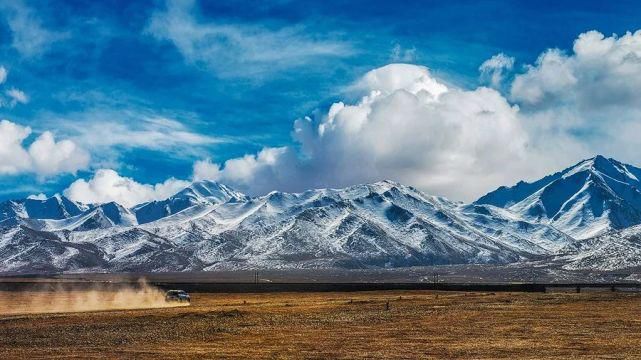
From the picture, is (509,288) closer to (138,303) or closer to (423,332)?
(138,303)

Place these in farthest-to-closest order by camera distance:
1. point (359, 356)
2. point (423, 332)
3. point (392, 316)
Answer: point (392, 316) → point (423, 332) → point (359, 356)

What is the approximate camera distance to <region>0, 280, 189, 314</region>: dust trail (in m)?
88.8

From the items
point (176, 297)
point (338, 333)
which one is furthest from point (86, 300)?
point (338, 333)

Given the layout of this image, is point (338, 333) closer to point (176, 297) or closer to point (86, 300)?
point (176, 297)

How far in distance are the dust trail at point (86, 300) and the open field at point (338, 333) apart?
15567mm

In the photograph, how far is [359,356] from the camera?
38.7m

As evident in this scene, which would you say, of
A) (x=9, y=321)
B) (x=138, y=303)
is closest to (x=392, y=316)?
(x=9, y=321)

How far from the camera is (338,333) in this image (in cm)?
5059

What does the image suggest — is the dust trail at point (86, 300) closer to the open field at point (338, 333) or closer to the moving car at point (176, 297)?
the moving car at point (176, 297)

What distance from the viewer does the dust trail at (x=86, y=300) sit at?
8875cm

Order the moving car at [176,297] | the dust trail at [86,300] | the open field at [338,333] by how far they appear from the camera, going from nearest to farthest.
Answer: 1. the open field at [338,333]
2. the dust trail at [86,300]
3. the moving car at [176,297]

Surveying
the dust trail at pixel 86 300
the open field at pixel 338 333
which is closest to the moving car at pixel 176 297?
the dust trail at pixel 86 300

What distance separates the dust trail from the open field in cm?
1557

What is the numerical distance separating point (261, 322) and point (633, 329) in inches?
1128
